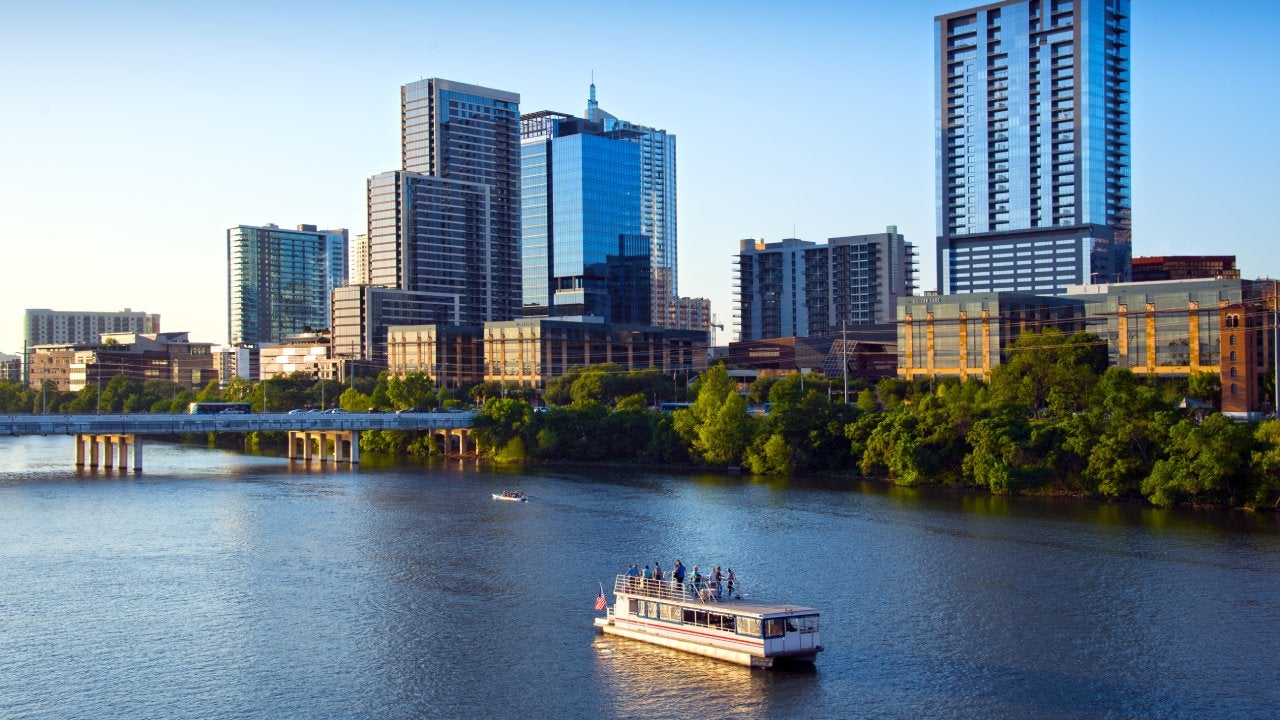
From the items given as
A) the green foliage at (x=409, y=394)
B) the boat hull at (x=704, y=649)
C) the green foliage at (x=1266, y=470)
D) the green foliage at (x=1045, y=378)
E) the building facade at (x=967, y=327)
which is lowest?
the boat hull at (x=704, y=649)

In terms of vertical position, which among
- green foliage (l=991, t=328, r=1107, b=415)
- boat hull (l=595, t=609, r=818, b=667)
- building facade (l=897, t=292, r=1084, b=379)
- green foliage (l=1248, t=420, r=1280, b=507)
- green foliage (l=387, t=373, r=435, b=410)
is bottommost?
boat hull (l=595, t=609, r=818, b=667)

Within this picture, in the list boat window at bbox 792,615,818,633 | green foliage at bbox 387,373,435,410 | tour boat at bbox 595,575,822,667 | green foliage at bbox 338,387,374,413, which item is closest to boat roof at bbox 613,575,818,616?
tour boat at bbox 595,575,822,667

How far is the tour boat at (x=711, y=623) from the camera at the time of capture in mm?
47469

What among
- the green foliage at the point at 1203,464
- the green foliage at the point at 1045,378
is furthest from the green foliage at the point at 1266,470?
the green foliage at the point at 1045,378

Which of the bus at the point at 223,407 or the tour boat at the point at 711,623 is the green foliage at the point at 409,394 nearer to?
the bus at the point at 223,407

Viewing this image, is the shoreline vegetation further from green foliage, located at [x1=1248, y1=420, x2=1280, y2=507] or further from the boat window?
the boat window

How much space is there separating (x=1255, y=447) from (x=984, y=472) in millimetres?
19511

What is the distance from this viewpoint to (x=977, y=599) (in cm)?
5794

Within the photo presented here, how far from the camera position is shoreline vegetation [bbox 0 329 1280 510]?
3376 inches

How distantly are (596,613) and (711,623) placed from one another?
25.3ft

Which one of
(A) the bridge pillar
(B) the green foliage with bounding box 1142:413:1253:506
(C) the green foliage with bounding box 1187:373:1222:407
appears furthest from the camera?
(A) the bridge pillar

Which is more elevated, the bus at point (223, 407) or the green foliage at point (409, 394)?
the green foliage at point (409, 394)

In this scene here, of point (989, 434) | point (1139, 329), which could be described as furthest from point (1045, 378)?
point (989, 434)

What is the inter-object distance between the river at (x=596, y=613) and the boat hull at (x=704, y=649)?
51cm
